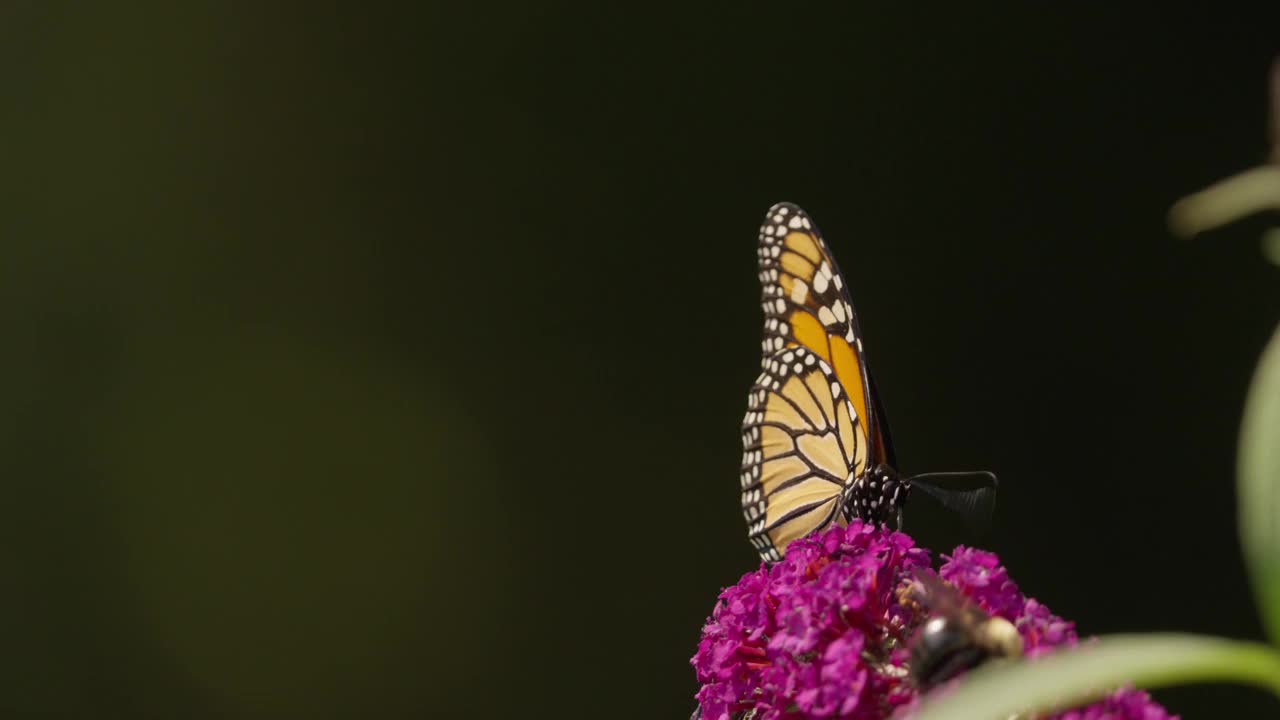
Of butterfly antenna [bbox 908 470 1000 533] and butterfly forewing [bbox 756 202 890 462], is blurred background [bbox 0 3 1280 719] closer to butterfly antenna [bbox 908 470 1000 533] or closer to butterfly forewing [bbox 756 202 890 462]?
butterfly forewing [bbox 756 202 890 462]

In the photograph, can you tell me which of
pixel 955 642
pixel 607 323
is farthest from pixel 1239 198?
pixel 607 323

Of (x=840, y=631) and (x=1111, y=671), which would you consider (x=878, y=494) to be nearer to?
(x=840, y=631)

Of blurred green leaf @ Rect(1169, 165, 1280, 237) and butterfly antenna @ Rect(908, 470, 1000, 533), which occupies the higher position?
blurred green leaf @ Rect(1169, 165, 1280, 237)

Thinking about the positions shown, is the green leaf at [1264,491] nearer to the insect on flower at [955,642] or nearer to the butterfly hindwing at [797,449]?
the insect on flower at [955,642]

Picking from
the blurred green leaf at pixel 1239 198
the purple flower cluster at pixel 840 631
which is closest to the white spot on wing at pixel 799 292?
the purple flower cluster at pixel 840 631

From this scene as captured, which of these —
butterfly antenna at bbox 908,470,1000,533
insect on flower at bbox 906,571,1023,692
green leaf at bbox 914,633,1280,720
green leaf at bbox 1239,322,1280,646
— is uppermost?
green leaf at bbox 1239,322,1280,646

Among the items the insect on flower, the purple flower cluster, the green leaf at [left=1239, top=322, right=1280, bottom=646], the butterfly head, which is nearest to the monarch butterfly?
the butterfly head
